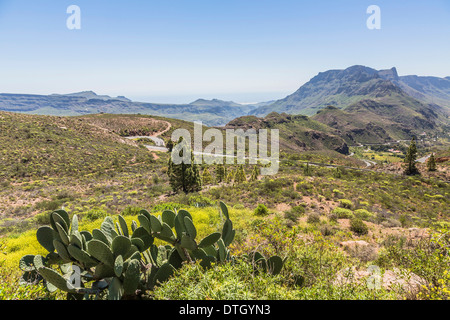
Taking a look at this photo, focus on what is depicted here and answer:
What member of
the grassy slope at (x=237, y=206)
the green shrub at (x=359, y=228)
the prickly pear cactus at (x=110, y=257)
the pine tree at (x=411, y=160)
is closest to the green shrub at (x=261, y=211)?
the grassy slope at (x=237, y=206)

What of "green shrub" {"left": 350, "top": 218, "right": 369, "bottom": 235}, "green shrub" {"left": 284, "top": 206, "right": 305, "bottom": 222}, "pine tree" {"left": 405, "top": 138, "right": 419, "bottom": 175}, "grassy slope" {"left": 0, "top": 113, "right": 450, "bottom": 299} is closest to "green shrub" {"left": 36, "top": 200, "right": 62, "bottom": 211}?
"grassy slope" {"left": 0, "top": 113, "right": 450, "bottom": 299}

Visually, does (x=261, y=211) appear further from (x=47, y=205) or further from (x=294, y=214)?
(x=47, y=205)

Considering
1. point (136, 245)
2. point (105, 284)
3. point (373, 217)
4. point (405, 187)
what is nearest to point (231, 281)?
point (136, 245)

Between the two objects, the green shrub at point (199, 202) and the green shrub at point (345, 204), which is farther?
the green shrub at point (345, 204)

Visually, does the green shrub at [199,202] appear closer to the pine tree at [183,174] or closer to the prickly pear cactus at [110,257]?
the pine tree at [183,174]

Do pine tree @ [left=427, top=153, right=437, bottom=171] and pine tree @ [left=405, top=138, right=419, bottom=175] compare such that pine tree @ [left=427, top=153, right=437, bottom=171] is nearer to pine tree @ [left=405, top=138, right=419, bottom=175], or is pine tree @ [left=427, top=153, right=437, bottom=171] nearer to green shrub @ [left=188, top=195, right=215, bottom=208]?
Answer: pine tree @ [left=405, top=138, right=419, bottom=175]

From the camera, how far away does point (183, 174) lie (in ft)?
64.6

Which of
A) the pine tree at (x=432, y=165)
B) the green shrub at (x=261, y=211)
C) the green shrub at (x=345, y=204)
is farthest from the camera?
the pine tree at (x=432, y=165)

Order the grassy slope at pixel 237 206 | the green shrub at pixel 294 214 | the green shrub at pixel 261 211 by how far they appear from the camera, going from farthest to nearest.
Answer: the green shrub at pixel 261 211 < the green shrub at pixel 294 214 < the grassy slope at pixel 237 206

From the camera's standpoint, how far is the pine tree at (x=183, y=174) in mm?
19562

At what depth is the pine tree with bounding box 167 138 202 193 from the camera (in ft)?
64.2

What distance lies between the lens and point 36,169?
2644 cm

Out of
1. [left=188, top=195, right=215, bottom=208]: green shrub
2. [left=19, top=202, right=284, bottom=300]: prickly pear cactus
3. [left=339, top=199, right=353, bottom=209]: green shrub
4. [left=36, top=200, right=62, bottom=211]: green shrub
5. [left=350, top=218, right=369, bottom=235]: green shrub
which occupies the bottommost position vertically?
[left=36, top=200, right=62, bottom=211]: green shrub
